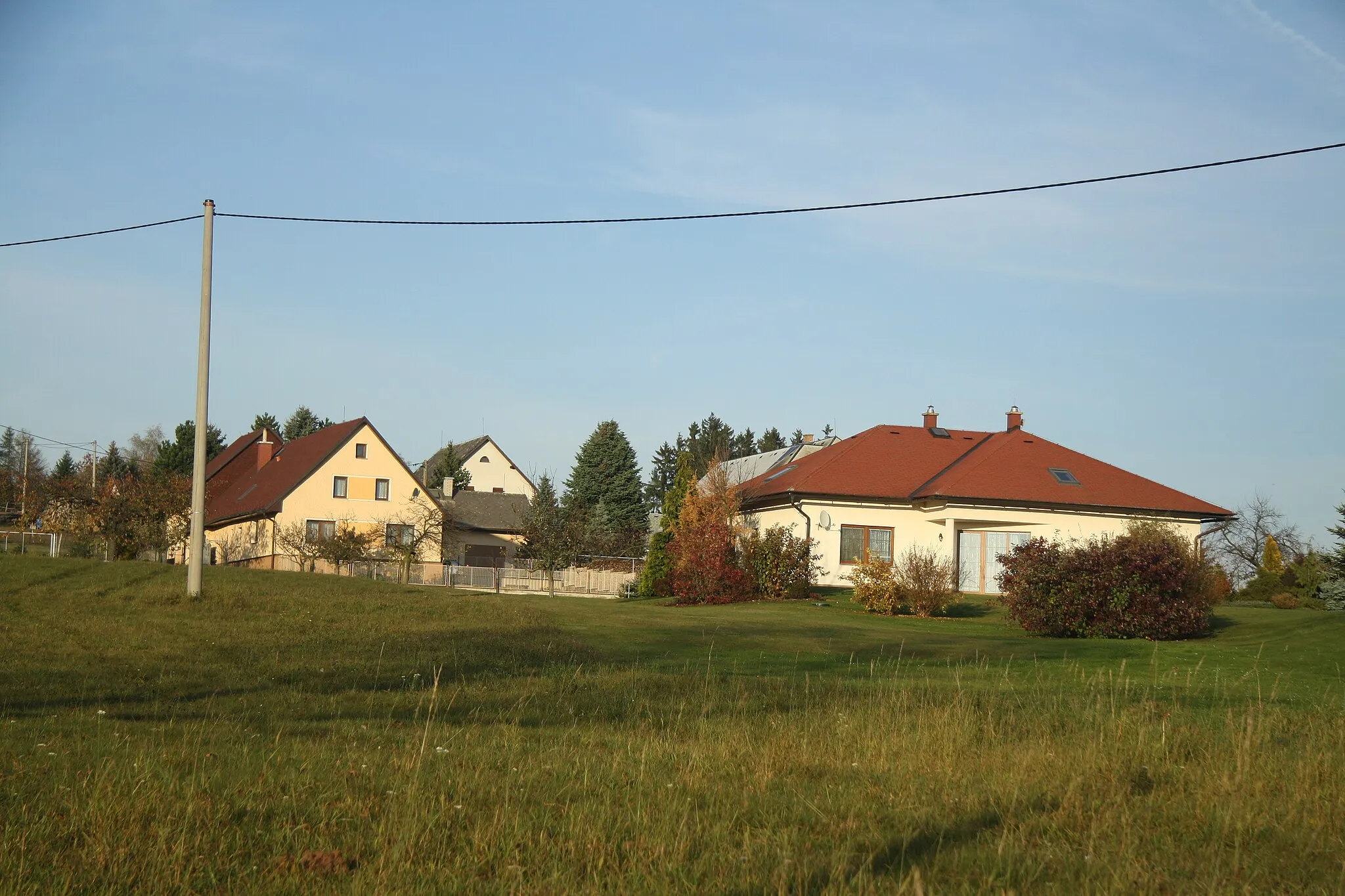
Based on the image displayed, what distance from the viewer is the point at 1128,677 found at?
13750 mm

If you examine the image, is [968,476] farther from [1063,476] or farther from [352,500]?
[352,500]

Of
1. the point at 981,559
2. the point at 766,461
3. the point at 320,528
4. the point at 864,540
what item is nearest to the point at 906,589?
the point at 864,540

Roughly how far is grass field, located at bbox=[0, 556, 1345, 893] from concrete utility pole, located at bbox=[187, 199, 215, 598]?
5.38 m

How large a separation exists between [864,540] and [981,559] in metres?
3.92

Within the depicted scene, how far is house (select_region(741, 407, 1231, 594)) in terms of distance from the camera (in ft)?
122

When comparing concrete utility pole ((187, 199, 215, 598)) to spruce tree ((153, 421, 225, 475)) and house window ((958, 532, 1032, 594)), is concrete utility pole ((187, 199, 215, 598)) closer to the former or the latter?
house window ((958, 532, 1032, 594))

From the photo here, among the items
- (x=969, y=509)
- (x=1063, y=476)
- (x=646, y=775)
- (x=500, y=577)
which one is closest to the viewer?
(x=646, y=775)

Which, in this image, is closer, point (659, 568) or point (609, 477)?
point (659, 568)

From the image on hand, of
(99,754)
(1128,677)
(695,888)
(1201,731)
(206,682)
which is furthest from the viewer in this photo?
(1128,677)

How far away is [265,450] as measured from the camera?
61656mm

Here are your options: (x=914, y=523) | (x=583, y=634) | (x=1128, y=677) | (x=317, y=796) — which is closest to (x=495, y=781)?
(x=317, y=796)

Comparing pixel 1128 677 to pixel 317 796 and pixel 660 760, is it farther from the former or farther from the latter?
pixel 317 796

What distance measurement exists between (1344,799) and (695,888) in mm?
4188

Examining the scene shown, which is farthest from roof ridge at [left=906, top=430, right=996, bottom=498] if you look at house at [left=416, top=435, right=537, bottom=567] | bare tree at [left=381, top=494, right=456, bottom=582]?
house at [left=416, top=435, right=537, bottom=567]
